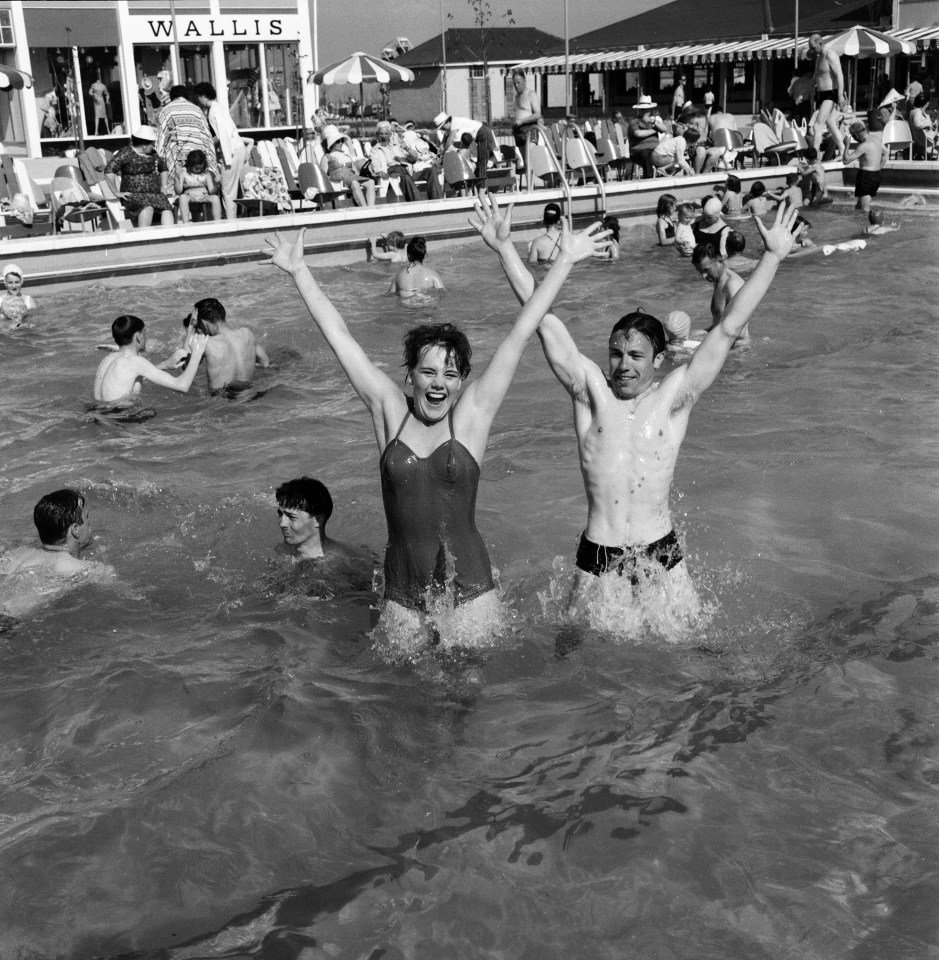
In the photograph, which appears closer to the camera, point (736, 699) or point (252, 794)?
point (252, 794)

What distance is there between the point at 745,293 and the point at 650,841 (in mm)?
1983

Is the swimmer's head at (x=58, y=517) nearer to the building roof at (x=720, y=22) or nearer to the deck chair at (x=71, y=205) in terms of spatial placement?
the deck chair at (x=71, y=205)

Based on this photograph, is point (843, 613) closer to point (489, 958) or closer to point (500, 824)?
point (500, 824)

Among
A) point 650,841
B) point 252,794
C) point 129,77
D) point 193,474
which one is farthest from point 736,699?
point 129,77

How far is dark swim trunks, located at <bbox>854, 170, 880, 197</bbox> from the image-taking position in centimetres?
1848

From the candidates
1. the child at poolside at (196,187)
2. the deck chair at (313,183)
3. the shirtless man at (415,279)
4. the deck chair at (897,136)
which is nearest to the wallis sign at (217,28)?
the deck chair at (313,183)

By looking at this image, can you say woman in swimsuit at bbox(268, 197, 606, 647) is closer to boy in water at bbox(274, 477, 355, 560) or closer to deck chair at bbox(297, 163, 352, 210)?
boy in water at bbox(274, 477, 355, 560)

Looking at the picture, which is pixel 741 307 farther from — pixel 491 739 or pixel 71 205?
pixel 71 205

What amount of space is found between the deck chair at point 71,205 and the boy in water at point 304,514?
1142cm

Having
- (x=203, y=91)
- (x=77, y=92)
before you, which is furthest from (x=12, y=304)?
(x=77, y=92)

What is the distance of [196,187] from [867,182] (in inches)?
405

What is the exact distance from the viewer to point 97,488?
26.3 feet

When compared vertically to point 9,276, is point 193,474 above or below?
below

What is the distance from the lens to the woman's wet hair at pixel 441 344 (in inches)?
160
